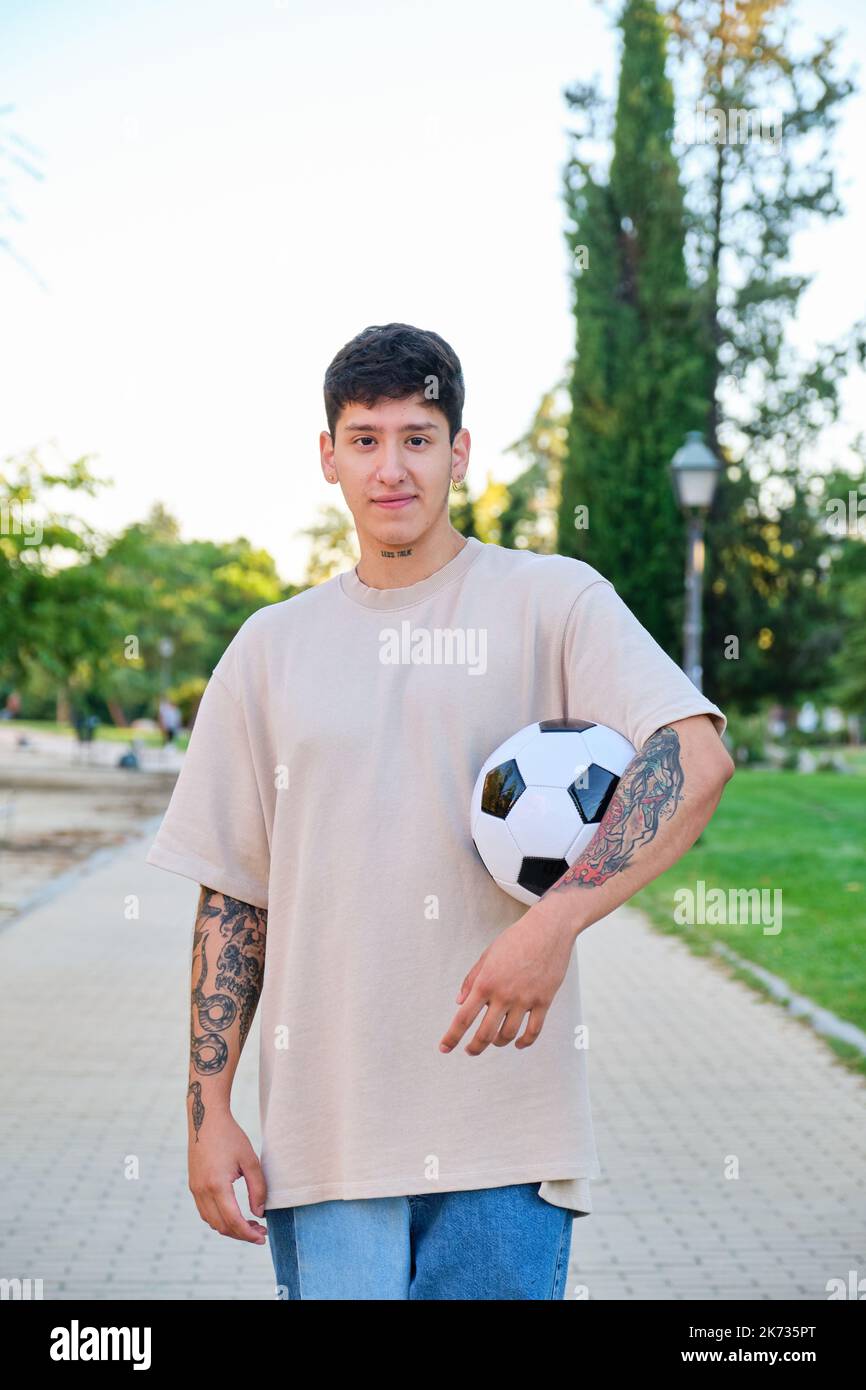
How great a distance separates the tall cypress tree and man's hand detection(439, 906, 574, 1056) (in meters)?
22.5

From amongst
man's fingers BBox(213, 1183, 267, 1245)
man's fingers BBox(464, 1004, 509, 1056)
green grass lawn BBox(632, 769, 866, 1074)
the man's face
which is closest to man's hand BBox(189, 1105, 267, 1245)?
man's fingers BBox(213, 1183, 267, 1245)

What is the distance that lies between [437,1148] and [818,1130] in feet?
17.9

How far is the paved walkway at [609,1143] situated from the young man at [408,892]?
299 cm

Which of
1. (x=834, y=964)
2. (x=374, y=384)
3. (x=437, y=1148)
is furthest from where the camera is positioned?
(x=834, y=964)

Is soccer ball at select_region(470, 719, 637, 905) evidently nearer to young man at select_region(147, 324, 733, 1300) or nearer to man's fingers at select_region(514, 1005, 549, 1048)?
young man at select_region(147, 324, 733, 1300)

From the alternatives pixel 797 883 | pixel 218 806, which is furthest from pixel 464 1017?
pixel 797 883

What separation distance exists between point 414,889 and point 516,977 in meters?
0.38

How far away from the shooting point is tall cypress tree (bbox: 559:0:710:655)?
24469 millimetres

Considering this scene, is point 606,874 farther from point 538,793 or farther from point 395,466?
point 395,466

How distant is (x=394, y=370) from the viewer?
8.51 ft

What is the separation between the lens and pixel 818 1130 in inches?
291

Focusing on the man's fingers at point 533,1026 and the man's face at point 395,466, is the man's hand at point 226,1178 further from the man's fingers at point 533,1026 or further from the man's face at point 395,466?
the man's face at point 395,466

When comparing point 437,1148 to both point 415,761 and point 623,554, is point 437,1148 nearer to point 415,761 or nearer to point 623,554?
point 415,761
